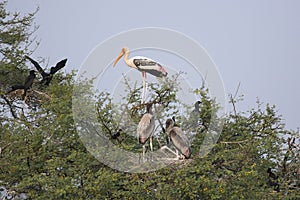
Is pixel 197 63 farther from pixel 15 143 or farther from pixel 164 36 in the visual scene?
pixel 15 143

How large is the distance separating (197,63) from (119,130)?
1.50m

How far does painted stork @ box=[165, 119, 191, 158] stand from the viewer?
→ 8.45 meters

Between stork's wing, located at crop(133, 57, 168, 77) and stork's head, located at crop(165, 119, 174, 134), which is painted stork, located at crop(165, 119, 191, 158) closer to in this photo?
Result: stork's head, located at crop(165, 119, 174, 134)

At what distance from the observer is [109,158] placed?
8.52 m

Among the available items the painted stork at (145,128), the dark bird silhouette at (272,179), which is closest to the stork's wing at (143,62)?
the painted stork at (145,128)

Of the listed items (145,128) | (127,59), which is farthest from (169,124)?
(127,59)

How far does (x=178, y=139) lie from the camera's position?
852 centimetres

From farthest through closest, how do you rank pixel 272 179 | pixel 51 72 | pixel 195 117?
pixel 51 72
pixel 195 117
pixel 272 179

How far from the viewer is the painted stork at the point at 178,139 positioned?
8.45 metres

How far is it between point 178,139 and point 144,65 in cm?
127

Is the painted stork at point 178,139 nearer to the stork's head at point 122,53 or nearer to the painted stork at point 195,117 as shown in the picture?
the painted stork at point 195,117

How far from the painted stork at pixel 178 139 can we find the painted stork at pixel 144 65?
0.61 metres

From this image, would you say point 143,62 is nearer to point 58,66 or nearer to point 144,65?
point 144,65

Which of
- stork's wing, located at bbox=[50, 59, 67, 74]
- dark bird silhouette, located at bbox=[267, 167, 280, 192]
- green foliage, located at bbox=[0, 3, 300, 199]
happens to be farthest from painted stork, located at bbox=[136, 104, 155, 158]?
stork's wing, located at bbox=[50, 59, 67, 74]
